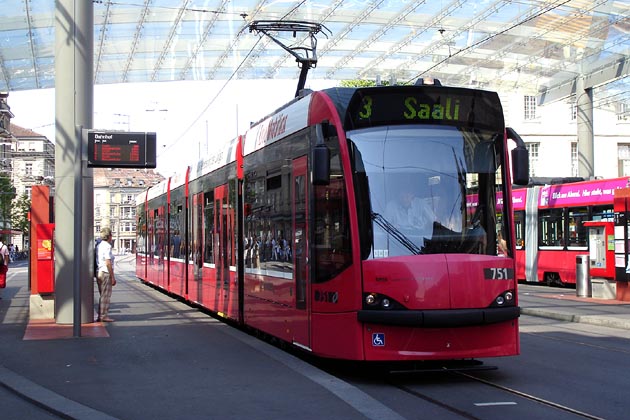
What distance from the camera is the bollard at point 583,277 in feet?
67.8

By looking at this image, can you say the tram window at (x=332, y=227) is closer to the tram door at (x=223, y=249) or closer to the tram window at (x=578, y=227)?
the tram door at (x=223, y=249)

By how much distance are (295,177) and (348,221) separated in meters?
1.71

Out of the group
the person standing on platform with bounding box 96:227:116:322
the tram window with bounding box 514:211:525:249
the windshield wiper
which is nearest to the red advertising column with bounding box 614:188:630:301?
the tram window with bounding box 514:211:525:249

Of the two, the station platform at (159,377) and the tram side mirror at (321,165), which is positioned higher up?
the tram side mirror at (321,165)

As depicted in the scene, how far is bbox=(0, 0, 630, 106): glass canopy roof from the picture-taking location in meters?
29.4

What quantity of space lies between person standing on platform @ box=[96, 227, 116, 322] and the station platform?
62 cm

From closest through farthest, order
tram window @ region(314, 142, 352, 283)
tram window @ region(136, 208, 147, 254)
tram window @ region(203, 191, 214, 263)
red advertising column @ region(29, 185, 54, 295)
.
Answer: tram window @ region(314, 142, 352, 283)
tram window @ region(203, 191, 214, 263)
red advertising column @ region(29, 185, 54, 295)
tram window @ region(136, 208, 147, 254)

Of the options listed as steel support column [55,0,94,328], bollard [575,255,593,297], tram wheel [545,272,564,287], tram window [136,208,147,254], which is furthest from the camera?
tram window [136,208,147,254]

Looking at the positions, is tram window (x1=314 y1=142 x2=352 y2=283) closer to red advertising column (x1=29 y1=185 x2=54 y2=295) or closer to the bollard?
red advertising column (x1=29 y1=185 x2=54 y2=295)

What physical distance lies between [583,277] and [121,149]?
13.4 m

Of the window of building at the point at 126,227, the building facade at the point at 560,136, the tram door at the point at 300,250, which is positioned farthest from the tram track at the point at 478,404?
the window of building at the point at 126,227

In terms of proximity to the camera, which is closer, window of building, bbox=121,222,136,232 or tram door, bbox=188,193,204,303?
tram door, bbox=188,193,204,303

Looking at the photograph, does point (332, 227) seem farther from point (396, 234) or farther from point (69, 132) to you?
point (69, 132)

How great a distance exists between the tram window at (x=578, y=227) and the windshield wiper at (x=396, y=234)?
17437mm
